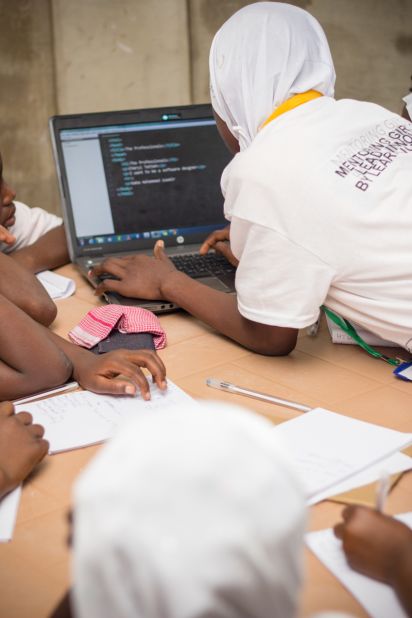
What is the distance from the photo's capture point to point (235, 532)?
17.4 inches

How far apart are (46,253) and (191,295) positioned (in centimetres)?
50

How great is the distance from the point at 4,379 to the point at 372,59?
2.25 meters

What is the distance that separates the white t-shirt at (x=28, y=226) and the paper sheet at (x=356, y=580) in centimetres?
128

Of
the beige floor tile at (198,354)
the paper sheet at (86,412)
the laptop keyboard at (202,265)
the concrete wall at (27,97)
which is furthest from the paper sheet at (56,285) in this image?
the concrete wall at (27,97)

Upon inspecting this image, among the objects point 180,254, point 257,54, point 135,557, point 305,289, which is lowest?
point 180,254

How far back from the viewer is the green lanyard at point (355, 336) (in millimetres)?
1438

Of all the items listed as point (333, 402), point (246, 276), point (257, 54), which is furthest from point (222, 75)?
point (333, 402)

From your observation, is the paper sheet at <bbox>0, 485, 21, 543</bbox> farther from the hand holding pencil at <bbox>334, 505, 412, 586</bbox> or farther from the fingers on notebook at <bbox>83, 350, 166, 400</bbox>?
the hand holding pencil at <bbox>334, 505, 412, 586</bbox>

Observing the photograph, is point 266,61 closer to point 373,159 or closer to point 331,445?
point 373,159

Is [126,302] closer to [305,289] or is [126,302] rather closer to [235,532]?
[305,289]

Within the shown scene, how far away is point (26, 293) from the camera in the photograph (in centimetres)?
159

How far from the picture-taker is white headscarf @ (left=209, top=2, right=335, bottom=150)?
1416 mm

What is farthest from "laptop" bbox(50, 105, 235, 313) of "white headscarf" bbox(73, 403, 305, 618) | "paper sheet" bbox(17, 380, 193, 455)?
"white headscarf" bbox(73, 403, 305, 618)

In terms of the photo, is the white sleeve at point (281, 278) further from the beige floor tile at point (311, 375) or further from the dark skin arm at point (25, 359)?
the dark skin arm at point (25, 359)
